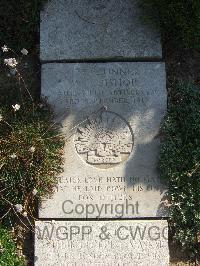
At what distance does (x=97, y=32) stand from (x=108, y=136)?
105 cm

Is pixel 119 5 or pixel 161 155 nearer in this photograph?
pixel 161 155

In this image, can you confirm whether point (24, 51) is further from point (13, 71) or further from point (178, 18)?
point (178, 18)

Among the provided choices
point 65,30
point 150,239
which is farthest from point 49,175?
point 65,30

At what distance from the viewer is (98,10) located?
18.1 ft

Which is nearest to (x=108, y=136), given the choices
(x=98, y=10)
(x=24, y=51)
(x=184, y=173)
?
(x=184, y=173)

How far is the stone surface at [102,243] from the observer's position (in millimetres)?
5074

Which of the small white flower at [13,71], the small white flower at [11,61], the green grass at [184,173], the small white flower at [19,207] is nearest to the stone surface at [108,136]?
the green grass at [184,173]

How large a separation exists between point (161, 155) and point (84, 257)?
1.18 m

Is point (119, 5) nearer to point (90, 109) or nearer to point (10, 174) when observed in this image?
point (90, 109)

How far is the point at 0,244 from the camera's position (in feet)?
16.6

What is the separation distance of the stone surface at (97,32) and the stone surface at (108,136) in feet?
0.41

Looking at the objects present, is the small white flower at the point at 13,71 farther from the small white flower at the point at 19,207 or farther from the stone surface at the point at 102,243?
the stone surface at the point at 102,243

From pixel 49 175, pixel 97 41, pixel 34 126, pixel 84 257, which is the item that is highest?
pixel 97 41

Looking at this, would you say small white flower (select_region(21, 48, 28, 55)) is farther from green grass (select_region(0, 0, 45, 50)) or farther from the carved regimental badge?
the carved regimental badge
